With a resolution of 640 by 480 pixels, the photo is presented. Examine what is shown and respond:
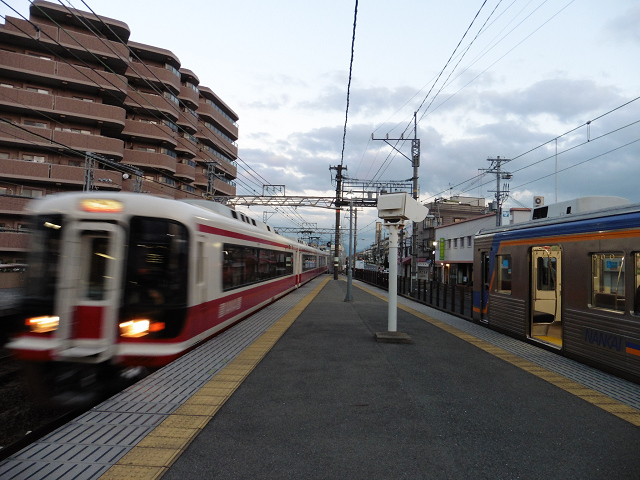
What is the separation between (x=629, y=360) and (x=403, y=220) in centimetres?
419

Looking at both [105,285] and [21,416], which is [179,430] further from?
[21,416]

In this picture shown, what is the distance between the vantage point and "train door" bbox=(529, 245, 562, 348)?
799cm

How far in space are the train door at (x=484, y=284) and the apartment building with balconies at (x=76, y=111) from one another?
16743 mm

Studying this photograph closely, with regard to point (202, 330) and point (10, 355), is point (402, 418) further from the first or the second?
point (10, 355)

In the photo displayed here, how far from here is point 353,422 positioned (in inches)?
148

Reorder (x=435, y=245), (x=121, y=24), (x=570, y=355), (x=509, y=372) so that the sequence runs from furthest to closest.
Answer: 1. (x=435, y=245)
2. (x=121, y=24)
3. (x=570, y=355)
4. (x=509, y=372)

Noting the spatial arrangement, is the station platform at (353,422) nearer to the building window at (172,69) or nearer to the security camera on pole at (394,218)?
the security camera on pole at (394,218)

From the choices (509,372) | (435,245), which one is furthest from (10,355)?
(435,245)

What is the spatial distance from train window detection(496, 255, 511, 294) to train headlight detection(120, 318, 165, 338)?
7.08 meters

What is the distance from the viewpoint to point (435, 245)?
41.7 m

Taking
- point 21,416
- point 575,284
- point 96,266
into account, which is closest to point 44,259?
point 96,266

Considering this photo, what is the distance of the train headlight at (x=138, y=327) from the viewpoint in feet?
16.5

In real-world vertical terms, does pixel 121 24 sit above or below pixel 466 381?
above

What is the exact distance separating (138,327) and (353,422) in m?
3.14
